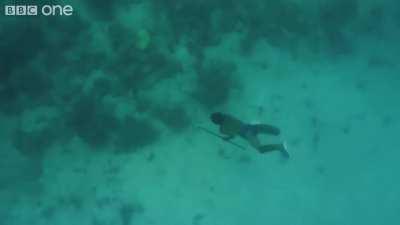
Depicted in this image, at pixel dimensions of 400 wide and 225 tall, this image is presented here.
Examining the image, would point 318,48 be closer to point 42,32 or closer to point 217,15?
point 217,15

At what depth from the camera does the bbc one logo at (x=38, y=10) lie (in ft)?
26.3

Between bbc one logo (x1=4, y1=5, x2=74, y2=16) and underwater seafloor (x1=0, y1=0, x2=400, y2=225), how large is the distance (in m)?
0.11

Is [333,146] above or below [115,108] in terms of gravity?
below

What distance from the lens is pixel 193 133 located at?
8.48m

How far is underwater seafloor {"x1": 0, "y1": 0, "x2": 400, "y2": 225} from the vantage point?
26.8ft

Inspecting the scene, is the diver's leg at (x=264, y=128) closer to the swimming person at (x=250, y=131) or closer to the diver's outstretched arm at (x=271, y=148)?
the swimming person at (x=250, y=131)

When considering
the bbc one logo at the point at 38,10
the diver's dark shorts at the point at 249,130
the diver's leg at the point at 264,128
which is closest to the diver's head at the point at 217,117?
the diver's dark shorts at the point at 249,130

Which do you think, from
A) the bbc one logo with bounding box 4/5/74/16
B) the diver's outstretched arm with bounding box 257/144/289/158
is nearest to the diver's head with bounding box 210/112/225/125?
the diver's outstretched arm with bounding box 257/144/289/158

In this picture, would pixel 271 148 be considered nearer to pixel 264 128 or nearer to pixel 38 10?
pixel 264 128

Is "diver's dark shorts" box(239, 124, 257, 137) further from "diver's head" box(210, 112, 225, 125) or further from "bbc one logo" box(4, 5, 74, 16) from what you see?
"bbc one logo" box(4, 5, 74, 16)

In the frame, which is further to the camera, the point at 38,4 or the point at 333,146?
the point at 333,146

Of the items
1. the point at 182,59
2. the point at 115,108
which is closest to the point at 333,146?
the point at 182,59

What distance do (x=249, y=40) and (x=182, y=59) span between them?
1.27m

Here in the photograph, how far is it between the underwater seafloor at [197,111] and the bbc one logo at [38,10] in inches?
4.2
